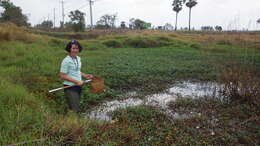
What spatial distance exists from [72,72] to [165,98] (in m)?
2.82

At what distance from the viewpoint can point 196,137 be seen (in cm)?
296

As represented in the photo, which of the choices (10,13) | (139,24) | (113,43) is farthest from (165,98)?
(139,24)

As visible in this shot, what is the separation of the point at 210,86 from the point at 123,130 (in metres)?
4.22

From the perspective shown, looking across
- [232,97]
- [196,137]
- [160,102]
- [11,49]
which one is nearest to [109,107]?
[160,102]

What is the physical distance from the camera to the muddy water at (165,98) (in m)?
3.99

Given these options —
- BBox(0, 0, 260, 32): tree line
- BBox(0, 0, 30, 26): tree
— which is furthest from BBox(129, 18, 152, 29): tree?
BBox(0, 0, 30, 26): tree

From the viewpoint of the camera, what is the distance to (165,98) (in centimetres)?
498

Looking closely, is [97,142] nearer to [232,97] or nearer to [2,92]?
[2,92]

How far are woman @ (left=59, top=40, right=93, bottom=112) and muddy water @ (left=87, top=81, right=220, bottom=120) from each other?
61 cm

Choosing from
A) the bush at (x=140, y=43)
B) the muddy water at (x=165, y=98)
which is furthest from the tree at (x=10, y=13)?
the muddy water at (x=165, y=98)

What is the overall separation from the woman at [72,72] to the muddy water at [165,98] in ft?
2.00

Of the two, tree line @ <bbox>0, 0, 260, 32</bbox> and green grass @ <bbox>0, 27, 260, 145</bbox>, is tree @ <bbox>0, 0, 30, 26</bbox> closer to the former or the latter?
tree line @ <bbox>0, 0, 260, 32</bbox>

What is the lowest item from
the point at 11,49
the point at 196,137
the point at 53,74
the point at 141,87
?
the point at 196,137

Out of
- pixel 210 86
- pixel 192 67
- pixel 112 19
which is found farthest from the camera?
pixel 112 19
